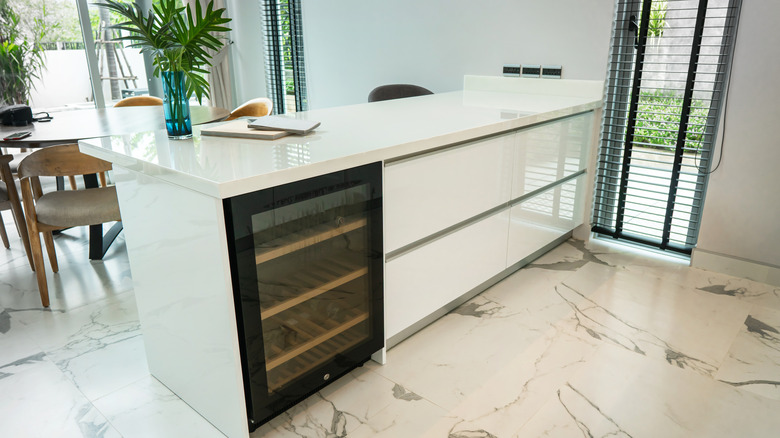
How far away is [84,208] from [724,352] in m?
2.79

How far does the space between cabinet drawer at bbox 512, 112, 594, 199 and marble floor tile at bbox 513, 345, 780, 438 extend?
0.91 meters

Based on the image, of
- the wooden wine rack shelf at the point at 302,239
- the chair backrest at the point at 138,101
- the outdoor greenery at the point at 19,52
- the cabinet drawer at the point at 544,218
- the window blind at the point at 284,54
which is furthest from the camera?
the window blind at the point at 284,54

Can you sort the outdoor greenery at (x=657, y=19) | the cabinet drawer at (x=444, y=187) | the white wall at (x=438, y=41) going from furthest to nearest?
1. the white wall at (x=438, y=41)
2. the outdoor greenery at (x=657, y=19)
3. the cabinet drawer at (x=444, y=187)

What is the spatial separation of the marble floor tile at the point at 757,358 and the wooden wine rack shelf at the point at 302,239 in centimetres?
143

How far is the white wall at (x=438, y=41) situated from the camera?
2.94m

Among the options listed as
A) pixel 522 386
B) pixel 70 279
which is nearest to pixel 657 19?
pixel 522 386

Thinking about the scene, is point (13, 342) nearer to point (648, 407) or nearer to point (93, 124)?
point (93, 124)

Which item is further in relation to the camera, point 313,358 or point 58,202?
point 58,202

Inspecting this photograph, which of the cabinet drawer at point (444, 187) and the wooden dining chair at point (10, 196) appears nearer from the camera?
the cabinet drawer at point (444, 187)

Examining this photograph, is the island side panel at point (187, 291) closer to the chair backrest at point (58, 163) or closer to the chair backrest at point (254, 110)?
the chair backrest at point (58, 163)

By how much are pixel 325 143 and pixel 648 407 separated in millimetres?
1363

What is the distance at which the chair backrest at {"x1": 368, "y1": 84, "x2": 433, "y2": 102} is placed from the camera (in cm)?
352

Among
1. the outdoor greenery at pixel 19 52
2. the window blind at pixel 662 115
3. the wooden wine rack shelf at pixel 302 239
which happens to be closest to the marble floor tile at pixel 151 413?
the wooden wine rack shelf at pixel 302 239

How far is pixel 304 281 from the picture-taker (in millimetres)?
1597
